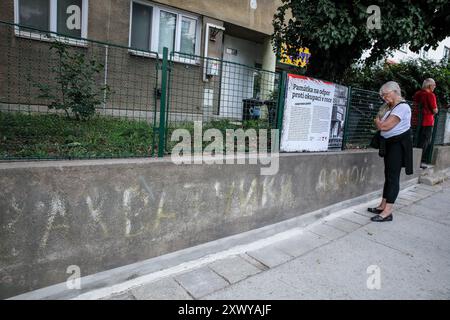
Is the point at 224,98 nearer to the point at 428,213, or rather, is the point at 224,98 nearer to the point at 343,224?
the point at 343,224

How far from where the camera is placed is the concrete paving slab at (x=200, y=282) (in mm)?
2764

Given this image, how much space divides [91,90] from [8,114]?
4.77 feet

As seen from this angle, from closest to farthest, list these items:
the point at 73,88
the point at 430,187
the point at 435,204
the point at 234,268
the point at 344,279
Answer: the point at 344,279, the point at 234,268, the point at 73,88, the point at 435,204, the point at 430,187

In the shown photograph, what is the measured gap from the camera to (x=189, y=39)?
29.1 ft

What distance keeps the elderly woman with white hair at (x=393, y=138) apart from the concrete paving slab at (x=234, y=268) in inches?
99.8

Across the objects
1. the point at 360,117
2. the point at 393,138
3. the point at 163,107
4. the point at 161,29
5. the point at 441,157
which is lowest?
the point at 441,157

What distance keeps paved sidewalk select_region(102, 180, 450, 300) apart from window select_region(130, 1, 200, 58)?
6104 mm

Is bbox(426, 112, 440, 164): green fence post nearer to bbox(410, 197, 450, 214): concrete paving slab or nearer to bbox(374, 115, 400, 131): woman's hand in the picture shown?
bbox(410, 197, 450, 214): concrete paving slab

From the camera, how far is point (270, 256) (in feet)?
11.5

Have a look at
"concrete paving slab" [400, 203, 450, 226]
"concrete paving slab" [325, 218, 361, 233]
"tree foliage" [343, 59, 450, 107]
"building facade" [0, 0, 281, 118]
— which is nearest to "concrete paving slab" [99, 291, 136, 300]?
"building facade" [0, 0, 281, 118]

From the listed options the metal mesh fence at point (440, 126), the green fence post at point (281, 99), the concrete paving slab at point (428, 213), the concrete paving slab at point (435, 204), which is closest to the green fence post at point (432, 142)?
the metal mesh fence at point (440, 126)

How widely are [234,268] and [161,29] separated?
6990 millimetres

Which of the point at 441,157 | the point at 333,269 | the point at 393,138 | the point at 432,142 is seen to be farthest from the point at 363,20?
the point at 441,157
